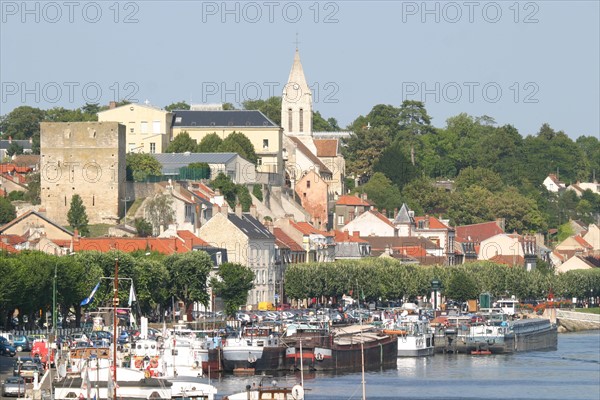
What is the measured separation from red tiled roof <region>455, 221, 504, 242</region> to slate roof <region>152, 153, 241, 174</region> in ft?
109

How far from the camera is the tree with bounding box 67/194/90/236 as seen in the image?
13275 cm

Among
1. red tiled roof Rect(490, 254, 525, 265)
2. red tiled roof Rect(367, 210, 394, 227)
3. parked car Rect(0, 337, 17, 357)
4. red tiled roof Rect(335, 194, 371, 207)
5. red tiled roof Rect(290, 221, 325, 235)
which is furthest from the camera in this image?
red tiled roof Rect(490, 254, 525, 265)

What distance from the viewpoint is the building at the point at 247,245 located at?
411ft

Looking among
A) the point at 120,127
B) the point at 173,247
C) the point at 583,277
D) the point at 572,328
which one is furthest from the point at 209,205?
the point at 583,277

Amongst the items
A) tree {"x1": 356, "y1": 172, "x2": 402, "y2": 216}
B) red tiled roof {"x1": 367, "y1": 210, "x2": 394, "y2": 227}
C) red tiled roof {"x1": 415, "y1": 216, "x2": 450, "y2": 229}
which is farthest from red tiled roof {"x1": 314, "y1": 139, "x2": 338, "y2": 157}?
red tiled roof {"x1": 367, "y1": 210, "x2": 394, "y2": 227}

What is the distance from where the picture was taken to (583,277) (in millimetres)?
170250

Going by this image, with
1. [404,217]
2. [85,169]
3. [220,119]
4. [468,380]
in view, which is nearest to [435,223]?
[404,217]

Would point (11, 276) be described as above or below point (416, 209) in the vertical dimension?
below

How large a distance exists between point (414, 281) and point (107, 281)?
155 feet

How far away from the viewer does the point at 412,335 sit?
104 metres

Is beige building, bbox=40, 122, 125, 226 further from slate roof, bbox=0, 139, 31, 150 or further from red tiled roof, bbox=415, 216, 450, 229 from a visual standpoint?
slate roof, bbox=0, 139, 31, 150

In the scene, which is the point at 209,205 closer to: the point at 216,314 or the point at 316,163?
the point at 216,314

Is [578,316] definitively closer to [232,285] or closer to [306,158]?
[306,158]

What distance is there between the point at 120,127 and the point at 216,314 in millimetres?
33310
